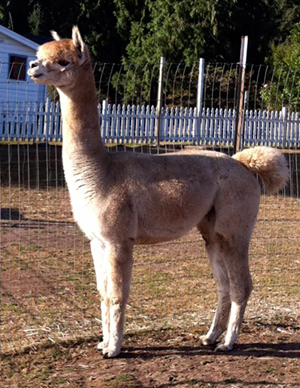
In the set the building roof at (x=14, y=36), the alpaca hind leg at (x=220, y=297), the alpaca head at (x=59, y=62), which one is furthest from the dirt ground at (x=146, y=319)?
the building roof at (x=14, y=36)

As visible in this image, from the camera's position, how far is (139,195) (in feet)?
16.8

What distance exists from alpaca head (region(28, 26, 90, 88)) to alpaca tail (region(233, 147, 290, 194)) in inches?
60.9

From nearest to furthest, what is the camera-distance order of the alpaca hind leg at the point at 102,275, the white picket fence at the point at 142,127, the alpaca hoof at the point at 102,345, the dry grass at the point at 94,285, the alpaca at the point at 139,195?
the alpaca at the point at 139,195 < the alpaca hind leg at the point at 102,275 < the alpaca hoof at the point at 102,345 < the dry grass at the point at 94,285 < the white picket fence at the point at 142,127

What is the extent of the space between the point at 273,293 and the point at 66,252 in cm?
293

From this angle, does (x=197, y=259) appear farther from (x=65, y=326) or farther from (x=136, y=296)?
(x=65, y=326)

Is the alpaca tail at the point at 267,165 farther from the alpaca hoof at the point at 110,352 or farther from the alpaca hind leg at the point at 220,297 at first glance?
the alpaca hoof at the point at 110,352

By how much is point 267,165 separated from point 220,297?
1096 mm

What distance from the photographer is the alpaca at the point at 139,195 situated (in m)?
4.97

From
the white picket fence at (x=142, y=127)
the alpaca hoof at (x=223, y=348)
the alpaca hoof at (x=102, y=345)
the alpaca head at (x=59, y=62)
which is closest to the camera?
the alpaca head at (x=59, y=62)

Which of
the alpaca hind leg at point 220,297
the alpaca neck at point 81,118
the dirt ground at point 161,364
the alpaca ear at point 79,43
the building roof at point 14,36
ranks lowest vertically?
the dirt ground at point 161,364

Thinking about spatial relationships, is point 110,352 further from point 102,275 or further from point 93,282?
point 93,282

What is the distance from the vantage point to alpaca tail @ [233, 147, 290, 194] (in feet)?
18.2

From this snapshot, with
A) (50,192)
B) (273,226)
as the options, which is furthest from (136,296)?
(50,192)

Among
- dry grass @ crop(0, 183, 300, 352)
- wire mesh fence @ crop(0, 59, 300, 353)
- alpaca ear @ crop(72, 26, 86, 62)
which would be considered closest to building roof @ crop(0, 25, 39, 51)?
wire mesh fence @ crop(0, 59, 300, 353)
